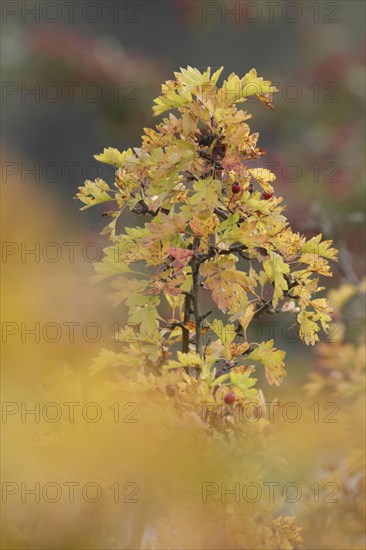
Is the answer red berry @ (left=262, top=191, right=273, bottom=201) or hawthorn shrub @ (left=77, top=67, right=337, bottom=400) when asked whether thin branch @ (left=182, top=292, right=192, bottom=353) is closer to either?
hawthorn shrub @ (left=77, top=67, right=337, bottom=400)

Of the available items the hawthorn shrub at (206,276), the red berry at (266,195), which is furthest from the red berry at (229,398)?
the red berry at (266,195)

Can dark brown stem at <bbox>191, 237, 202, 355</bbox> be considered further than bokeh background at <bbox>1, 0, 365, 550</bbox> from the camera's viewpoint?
Yes

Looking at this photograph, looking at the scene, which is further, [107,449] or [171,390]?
[171,390]

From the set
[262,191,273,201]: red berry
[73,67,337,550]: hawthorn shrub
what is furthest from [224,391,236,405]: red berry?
[262,191,273,201]: red berry

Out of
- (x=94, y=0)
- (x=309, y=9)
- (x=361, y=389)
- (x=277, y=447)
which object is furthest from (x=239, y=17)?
(x=277, y=447)

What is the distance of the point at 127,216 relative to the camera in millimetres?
1050

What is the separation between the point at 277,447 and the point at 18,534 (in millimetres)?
301

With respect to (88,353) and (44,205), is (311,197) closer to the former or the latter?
(88,353)

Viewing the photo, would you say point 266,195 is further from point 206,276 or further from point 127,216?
point 127,216

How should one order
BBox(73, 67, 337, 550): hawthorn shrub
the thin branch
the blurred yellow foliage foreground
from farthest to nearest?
the thin branch, BBox(73, 67, 337, 550): hawthorn shrub, the blurred yellow foliage foreground

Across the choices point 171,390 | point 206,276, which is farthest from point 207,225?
point 171,390

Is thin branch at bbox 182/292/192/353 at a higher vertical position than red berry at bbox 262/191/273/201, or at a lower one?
lower

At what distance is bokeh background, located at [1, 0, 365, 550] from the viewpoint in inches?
28.5

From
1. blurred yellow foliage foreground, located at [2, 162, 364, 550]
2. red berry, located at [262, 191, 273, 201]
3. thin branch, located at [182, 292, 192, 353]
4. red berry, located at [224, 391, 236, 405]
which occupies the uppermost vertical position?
red berry, located at [262, 191, 273, 201]
